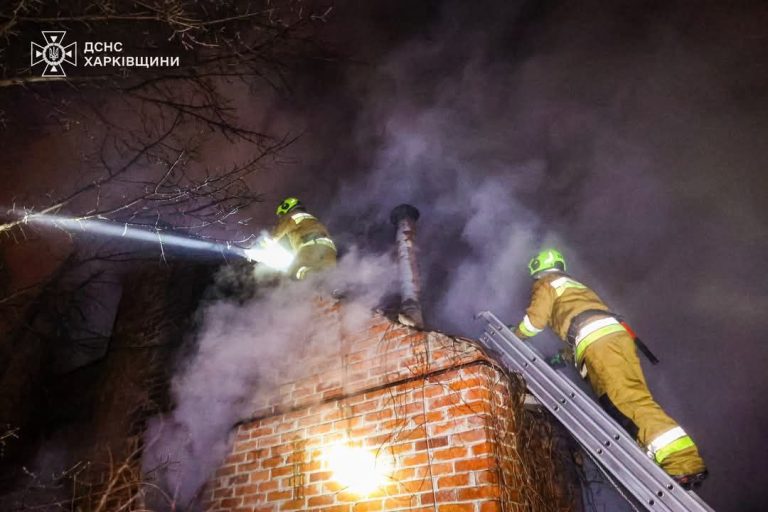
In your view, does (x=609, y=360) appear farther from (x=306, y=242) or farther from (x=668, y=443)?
(x=306, y=242)

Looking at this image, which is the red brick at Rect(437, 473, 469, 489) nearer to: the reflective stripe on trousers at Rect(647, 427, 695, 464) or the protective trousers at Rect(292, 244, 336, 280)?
the reflective stripe on trousers at Rect(647, 427, 695, 464)

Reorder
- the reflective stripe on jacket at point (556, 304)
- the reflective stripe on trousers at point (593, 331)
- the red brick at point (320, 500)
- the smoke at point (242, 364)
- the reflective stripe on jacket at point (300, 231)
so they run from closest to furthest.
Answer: the red brick at point (320, 500)
the reflective stripe on trousers at point (593, 331)
the reflective stripe on jacket at point (556, 304)
the smoke at point (242, 364)
the reflective stripe on jacket at point (300, 231)

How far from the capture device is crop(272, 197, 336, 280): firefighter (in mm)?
4738

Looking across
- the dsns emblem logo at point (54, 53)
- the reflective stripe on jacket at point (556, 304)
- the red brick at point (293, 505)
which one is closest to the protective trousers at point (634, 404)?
the reflective stripe on jacket at point (556, 304)

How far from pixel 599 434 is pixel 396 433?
4.70 ft

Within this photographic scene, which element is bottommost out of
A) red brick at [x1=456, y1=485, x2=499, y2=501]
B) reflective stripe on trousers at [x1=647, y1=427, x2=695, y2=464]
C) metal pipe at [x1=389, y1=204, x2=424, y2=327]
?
red brick at [x1=456, y1=485, x2=499, y2=501]

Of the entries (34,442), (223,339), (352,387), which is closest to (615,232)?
(352,387)

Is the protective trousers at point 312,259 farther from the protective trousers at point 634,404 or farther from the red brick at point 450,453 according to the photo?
the protective trousers at point 634,404

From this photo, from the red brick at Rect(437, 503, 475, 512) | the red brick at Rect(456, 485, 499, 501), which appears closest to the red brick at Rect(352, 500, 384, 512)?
the red brick at Rect(437, 503, 475, 512)

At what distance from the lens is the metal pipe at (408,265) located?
4.09 metres

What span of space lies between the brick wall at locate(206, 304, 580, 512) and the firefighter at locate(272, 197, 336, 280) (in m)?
0.95

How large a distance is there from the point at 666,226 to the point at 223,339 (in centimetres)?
643

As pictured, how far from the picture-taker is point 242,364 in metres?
4.22

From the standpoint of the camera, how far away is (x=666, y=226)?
585 centimetres
